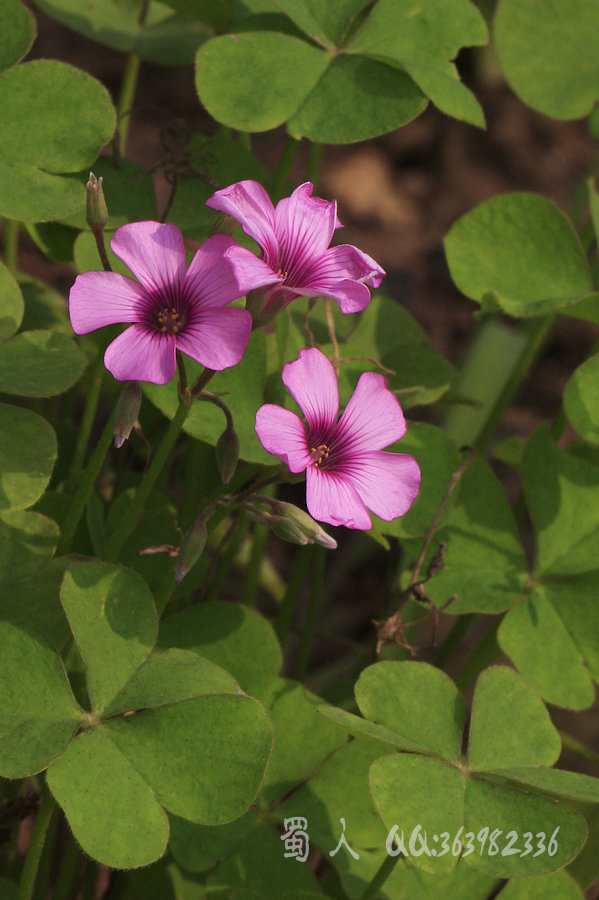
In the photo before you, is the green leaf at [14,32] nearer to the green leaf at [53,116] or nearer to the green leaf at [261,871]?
the green leaf at [53,116]

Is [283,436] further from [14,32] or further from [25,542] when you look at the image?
[14,32]

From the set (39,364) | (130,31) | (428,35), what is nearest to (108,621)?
(39,364)

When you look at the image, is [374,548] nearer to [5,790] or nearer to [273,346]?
[273,346]

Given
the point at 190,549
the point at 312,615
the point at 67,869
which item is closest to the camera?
the point at 190,549

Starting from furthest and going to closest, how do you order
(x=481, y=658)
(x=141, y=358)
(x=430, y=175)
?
(x=430, y=175) → (x=481, y=658) → (x=141, y=358)

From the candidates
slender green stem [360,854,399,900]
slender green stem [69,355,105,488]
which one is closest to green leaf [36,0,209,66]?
slender green stem [69,355,105,488]

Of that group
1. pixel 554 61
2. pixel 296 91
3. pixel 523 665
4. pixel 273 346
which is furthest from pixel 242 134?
pixel 523 665
